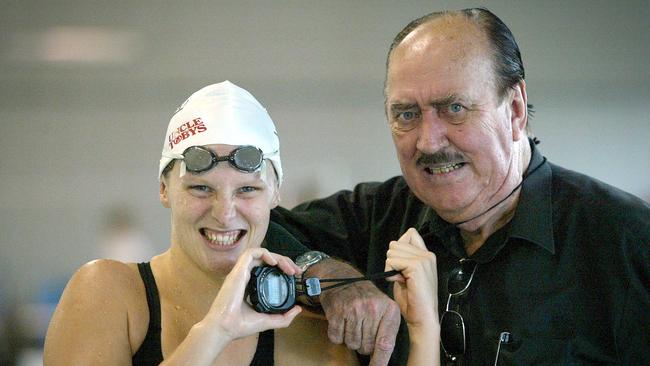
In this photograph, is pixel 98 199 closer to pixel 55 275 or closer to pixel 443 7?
pixel 55 275

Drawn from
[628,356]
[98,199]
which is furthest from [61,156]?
[628,356]

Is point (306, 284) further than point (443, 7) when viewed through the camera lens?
No

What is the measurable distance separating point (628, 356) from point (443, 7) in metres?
2.53

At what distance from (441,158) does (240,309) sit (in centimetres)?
65

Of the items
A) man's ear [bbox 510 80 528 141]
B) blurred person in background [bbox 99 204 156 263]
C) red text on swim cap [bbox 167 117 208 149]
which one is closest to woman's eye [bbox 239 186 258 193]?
red text on swim cap [bbox 167 117 208 149]

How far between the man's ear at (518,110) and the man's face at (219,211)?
65 centimetres

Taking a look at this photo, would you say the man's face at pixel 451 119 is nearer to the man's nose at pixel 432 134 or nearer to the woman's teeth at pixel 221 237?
the man's nose at pixel 432 134

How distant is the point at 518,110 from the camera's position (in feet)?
6.31

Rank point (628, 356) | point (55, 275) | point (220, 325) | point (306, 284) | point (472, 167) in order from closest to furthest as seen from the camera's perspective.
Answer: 1. point (220, 325)
2. point (306, 284)
3. point (628, 356)
4. point (472, 167)
5. point (55, 275)

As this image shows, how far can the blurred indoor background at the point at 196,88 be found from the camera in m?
3.71

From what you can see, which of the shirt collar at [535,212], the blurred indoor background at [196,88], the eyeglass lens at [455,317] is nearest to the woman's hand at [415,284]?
the eyeglass lens at [455,317]

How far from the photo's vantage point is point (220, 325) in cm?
143

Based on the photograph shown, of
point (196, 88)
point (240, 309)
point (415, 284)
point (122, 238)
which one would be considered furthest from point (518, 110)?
point (122, 238)

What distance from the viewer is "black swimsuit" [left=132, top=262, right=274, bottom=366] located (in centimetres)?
165
